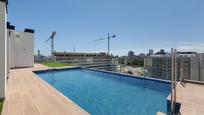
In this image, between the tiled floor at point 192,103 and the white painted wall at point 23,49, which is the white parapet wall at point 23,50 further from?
the tiled floor at point 192,103

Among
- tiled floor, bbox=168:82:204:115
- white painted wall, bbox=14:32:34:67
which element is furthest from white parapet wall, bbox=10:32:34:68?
tiled floor, bbox=168:82:204:115

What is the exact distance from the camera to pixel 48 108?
2854 mm

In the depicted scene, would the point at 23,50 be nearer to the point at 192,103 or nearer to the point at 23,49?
the point at 23,49

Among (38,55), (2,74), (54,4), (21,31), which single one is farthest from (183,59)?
(38,55)

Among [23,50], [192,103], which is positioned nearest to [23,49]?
[23,50]

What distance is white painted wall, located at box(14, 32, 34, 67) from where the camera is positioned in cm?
1023

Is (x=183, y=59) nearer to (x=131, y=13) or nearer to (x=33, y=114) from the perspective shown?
(x=33, y=114)

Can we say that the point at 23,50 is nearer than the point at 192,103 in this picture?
No

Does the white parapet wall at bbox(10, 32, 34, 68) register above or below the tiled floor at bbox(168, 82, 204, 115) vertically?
above

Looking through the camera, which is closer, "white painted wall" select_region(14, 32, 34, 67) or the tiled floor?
the tiled floor

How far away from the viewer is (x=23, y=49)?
10.5m

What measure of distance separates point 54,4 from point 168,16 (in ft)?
26.3

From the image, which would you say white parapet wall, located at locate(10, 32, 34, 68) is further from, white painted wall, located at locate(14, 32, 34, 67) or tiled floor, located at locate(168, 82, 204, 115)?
tiled floor, located at locate(168, 82, 204, 115)

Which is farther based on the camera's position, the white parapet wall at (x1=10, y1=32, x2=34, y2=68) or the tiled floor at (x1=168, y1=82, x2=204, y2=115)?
the white parapet wall at (x1=10, y1=32, x2=34, y2=68)
